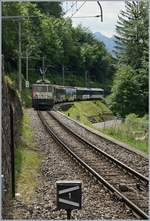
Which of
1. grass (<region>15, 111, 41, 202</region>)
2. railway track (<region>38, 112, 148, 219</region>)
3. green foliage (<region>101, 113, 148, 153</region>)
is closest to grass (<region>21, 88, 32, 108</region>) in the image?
green foliage (<region>101, 113, 148, 153</region>)

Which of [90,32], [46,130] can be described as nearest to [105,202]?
[46,130]

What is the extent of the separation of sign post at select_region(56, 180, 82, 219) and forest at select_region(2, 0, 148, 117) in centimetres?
1049

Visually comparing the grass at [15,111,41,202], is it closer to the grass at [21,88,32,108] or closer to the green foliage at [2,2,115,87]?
the grass at [21,88,32,108]

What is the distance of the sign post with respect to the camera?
9.08 meters

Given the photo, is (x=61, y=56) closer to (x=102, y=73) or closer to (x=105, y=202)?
(x=102, y=73)

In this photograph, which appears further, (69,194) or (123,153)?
(123,153)

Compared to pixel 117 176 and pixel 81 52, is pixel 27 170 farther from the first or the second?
pixel 81 52

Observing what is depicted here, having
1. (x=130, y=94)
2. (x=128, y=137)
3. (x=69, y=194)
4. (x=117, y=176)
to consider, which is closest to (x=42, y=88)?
(x=130, y=94)

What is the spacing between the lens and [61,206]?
916 centimetres

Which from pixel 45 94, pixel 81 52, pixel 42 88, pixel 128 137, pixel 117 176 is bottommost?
pixel 128 137

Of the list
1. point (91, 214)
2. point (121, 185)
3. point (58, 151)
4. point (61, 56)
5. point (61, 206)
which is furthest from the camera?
point (61, 56)

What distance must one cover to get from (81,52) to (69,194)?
86048mm

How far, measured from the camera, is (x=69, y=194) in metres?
9.13

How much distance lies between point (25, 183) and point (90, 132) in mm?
15428
